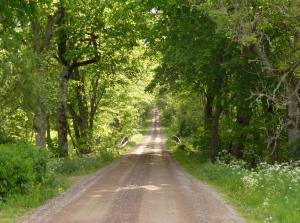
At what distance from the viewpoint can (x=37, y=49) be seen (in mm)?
25172

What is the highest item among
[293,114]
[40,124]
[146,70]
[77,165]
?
[146,70]

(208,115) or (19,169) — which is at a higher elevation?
(208,115)

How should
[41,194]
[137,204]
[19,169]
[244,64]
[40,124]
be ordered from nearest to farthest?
1. [137,204]
2. [19,169]
3. [41,194]
4. [40,124]
5. [244,64]

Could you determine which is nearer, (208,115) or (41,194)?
(41,194)

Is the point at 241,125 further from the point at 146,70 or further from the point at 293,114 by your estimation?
the point at 146,70

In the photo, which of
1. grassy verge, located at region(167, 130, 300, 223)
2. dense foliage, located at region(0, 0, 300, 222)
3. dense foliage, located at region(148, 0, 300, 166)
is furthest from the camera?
dense foliage, located at region(148, 0, 300, 166)

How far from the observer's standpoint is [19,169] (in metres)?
15.2

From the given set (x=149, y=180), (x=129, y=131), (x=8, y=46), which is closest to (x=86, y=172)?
(x=149, y=180)

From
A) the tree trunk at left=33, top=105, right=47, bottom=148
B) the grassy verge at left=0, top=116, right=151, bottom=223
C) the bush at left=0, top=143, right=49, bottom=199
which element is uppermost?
the tree trunk at left=33, top=105, right=47, bottom=148

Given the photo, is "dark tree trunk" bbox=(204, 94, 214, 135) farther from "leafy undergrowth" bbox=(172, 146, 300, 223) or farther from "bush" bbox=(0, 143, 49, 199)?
"bush" bbox=(0, 143, 49, 199)

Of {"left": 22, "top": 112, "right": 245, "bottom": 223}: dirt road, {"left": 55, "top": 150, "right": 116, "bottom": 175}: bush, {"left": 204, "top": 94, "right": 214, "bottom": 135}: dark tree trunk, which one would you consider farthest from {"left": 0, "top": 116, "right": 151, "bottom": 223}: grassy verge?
{"left": 204, "top": 94, "right": 214, "bottom": 135}: dark tree trunk

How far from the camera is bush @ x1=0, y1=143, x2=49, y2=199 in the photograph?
1470 centimetres

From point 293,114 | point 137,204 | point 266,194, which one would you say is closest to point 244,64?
point 293,114

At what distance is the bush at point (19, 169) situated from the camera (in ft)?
48.2
